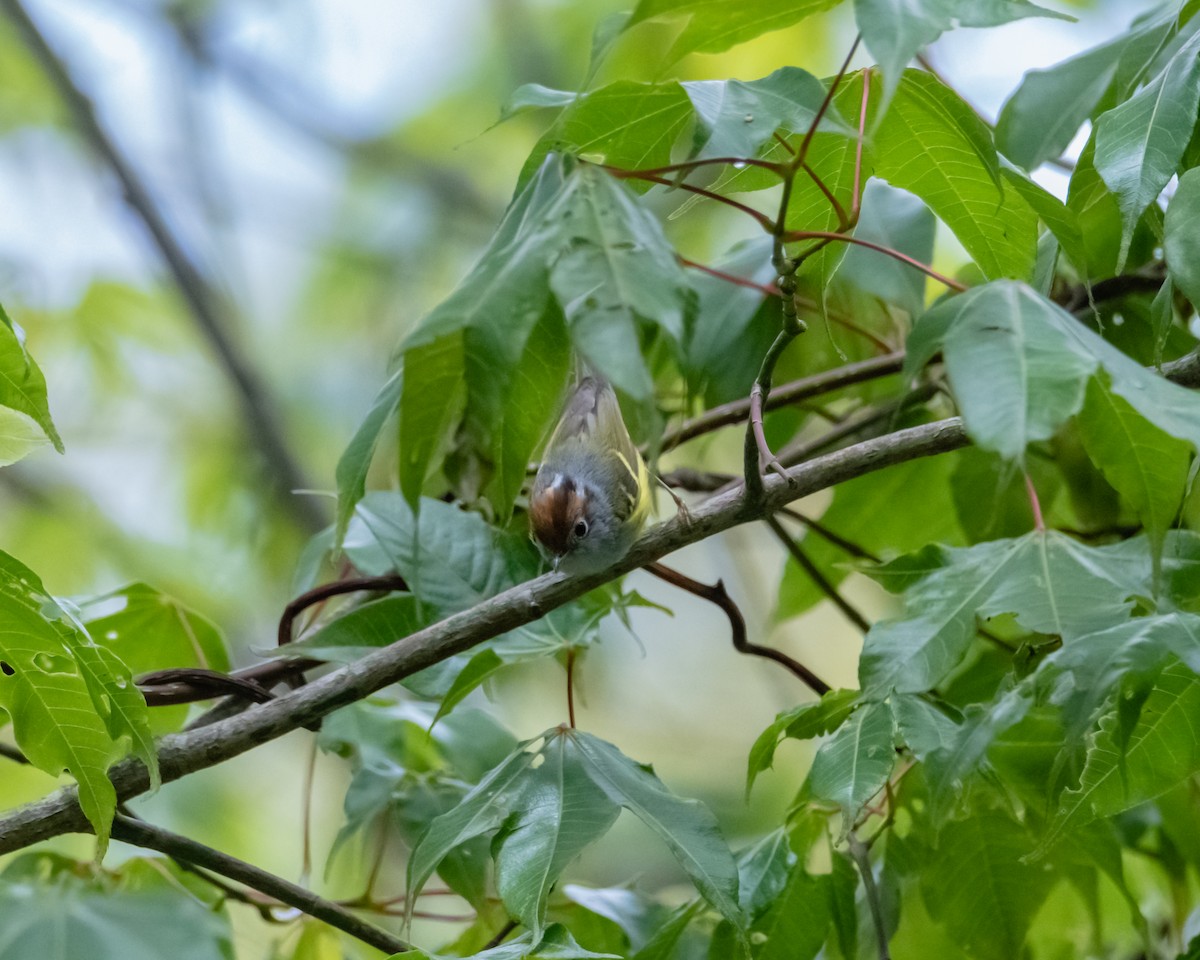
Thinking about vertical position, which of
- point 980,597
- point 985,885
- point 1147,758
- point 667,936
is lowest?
point 985,885

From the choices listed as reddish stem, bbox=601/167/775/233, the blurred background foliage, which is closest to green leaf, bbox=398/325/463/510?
reddish stem, bbox=601/167/775/233

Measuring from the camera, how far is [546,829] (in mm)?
976

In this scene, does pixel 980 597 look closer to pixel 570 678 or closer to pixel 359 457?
pixel 570 678

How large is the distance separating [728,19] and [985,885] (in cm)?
86

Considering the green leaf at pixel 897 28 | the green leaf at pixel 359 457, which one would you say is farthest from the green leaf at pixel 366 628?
the green leaf at pixel 897 28

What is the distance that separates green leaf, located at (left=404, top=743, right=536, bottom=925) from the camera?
95 centimetres

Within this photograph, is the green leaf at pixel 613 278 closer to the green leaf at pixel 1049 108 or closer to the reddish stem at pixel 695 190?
the reddish stem at pixel 695 190

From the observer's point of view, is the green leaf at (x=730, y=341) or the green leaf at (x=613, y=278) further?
the green leaf at (x=730, y=341)

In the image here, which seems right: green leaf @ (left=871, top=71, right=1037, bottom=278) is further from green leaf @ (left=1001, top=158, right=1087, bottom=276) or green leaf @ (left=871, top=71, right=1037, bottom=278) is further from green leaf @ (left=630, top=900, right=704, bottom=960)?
green leaf @ (left=630, top=900, right=704, bottom=960)

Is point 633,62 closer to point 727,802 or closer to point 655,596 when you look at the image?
point 655,596

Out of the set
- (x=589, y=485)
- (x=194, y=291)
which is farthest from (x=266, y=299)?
(x=589, y=485)

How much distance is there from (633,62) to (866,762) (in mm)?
2476

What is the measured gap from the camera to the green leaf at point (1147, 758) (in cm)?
93

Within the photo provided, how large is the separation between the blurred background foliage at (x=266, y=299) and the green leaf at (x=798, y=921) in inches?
71.1
